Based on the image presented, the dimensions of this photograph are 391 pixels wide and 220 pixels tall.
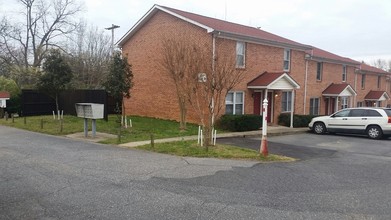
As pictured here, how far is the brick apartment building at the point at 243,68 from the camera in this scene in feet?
63.8

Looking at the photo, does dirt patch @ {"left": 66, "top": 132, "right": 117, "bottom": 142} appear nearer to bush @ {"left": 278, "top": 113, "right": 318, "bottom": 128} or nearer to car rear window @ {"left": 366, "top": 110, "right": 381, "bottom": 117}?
bush @ {"left": 278, "top": 113, "right": 318, "bottom": 128}

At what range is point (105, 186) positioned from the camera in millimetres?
6816

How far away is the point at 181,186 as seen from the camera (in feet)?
22.7

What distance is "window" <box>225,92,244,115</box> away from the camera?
19.4 m

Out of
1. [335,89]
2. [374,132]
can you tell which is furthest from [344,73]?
[374,132]

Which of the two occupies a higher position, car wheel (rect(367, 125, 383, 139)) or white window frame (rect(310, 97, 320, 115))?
white window frame (rect(310, 97, 320, 115))

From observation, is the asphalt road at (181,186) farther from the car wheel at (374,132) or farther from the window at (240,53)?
the window at (240,53)

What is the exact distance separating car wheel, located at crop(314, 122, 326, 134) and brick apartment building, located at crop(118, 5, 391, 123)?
2299 mm

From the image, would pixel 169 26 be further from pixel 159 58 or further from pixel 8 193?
pixel 8 193

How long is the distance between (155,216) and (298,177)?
412cm

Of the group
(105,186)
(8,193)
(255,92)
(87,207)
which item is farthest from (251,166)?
(255,92)

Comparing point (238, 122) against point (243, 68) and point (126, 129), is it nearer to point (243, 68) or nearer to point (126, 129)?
point (243, 68)

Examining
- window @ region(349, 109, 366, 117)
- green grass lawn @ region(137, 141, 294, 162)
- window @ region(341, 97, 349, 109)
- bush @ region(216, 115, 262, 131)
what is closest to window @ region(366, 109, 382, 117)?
window @ region(349, 109, 366, 117)

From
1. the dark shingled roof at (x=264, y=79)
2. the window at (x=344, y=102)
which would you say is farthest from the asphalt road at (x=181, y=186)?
the window at (x=344, y=102)
